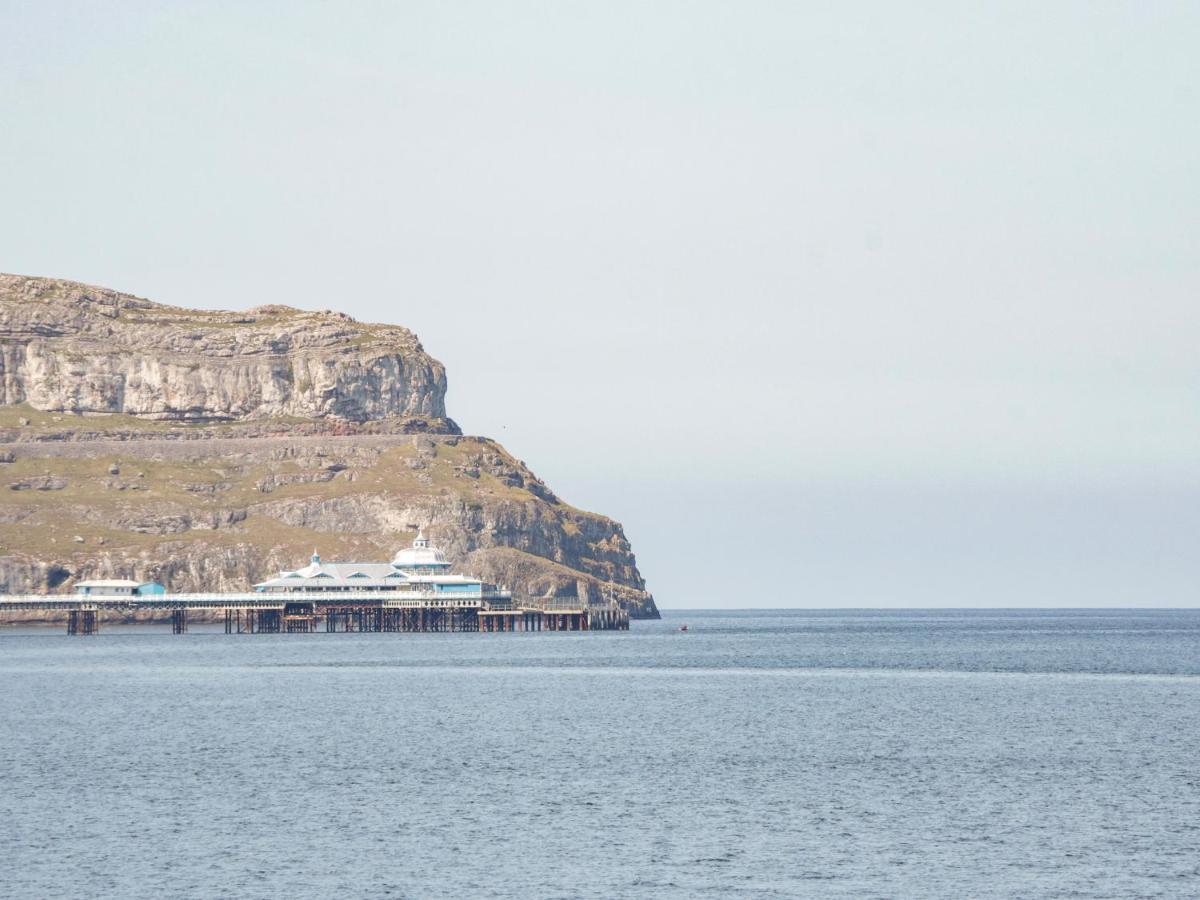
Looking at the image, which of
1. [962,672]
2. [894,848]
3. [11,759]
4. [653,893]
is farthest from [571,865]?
[962,672]

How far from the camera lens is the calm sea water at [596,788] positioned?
52250 mm

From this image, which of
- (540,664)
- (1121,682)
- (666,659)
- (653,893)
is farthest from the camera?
(666,659)

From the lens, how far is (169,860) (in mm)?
54438

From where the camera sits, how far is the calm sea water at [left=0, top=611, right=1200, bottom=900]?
52.2 m

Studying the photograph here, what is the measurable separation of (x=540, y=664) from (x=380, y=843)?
3635 inches

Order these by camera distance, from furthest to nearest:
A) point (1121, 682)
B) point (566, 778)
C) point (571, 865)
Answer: point (1121, 682)
point (566, 778)
point (571, 865)

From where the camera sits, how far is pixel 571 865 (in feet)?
176

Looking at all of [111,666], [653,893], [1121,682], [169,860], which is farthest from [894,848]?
[111,666]

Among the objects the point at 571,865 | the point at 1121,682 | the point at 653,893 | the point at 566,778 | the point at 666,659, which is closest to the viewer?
the point at 653,893

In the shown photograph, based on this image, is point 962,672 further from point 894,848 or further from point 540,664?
point 894,848

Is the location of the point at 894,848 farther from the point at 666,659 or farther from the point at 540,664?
the point at 666,659

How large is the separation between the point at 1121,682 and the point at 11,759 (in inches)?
3087

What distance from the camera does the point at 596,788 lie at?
6881 centimetres

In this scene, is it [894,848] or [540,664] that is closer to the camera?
[894,848]
